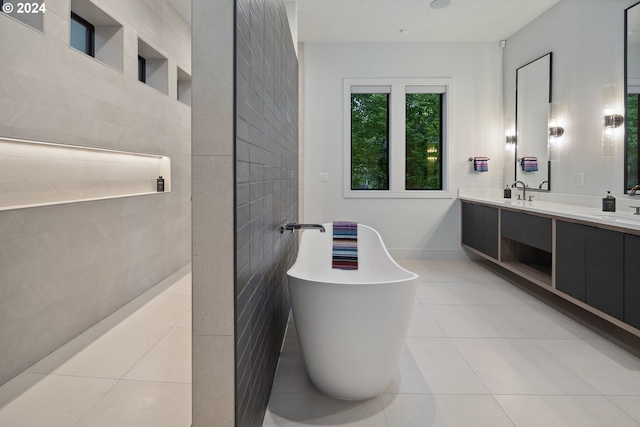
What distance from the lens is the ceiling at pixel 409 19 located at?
389 centimetres

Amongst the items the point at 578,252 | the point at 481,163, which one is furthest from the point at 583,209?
the point at 481,163

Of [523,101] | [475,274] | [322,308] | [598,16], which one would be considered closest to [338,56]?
[523,101]

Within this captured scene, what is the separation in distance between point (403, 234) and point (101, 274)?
3.60 metres

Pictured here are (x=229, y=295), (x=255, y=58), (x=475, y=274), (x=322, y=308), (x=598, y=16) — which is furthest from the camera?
(x=475, y=274)

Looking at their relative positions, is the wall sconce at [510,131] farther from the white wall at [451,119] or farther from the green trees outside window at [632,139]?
the green trees outside window at [632,139]

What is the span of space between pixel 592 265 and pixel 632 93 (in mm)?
1489

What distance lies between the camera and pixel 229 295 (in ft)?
3.79

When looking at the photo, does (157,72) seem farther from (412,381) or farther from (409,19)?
(412,381)

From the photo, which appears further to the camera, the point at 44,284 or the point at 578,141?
the point at 578,141

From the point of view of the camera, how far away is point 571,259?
110 inches

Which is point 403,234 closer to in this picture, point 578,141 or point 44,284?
point 578,141

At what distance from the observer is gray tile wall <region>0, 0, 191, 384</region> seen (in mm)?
1956

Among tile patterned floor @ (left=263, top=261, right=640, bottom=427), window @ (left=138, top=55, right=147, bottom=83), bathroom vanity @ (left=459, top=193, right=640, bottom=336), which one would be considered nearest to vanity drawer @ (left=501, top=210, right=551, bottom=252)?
bathroom vanity @ (left=459, top=193, right=640, bottom=336)

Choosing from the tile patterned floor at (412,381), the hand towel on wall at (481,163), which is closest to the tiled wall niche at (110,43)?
the tile patterned floor at (412,381)
